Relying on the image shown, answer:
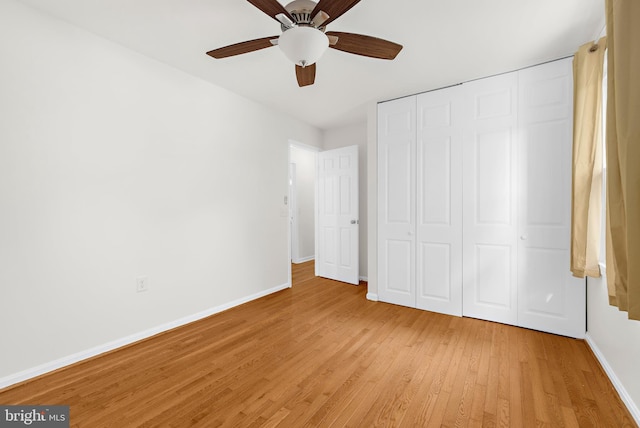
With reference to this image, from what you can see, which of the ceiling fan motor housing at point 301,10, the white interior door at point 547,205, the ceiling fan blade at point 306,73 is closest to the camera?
the ceiling fan motor housing at point 301,10

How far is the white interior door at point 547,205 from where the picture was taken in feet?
8.12

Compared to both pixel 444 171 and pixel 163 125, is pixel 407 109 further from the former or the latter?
pixel 163 125

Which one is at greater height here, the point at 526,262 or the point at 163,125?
the point at 163,125

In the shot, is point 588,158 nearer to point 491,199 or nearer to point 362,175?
point 491,199

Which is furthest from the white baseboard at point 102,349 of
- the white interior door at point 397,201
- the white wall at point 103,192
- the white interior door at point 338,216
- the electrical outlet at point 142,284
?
the white interior door at point 397,201

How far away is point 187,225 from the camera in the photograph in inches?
113

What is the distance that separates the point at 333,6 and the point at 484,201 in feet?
7.85

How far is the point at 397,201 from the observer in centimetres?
338

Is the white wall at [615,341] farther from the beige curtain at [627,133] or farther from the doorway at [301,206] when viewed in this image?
the doorway at [301,206]

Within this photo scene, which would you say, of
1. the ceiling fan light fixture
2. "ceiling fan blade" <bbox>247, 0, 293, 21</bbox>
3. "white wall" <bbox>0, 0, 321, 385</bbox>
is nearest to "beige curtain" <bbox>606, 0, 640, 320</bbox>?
the ceiling fan light fixture

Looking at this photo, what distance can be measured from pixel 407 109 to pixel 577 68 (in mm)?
1495

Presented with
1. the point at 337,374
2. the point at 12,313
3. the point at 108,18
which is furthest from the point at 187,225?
the point at 337,374

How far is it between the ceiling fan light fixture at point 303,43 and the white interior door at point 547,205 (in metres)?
2.24

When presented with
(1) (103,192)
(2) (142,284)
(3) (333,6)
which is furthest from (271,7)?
(2) (142,284)
